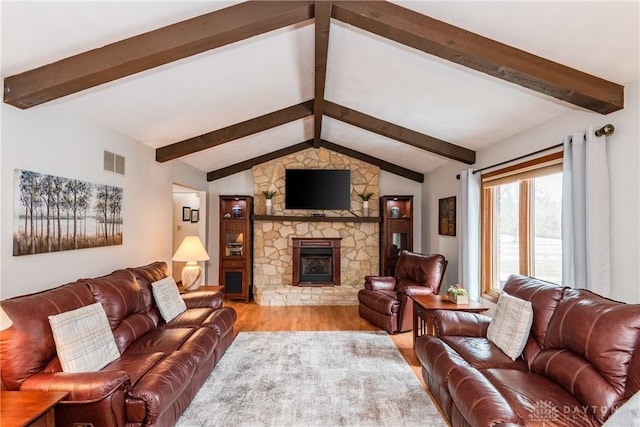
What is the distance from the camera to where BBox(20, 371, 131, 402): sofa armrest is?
6.37 feet

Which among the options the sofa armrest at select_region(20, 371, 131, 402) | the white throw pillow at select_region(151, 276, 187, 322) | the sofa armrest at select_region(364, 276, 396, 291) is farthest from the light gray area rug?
the sofa armrest at select_region(364, 276, 396, 291)

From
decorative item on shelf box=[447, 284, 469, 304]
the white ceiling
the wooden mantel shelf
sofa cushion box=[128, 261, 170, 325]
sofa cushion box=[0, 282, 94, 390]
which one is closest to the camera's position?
sofa cushion box=[0, 282, 94, 390]

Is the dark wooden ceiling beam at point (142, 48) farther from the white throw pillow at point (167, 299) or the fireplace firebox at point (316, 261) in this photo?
the fireplace firebox at point (316, 261)

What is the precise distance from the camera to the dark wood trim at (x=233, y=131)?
476cm

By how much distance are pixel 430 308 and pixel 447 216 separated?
271cm

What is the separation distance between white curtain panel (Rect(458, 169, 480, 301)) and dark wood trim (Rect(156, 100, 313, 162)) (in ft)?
7.85

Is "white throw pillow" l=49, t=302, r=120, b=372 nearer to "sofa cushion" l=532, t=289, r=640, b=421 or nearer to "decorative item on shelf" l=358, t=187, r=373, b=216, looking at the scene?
"sofa cushion" l=532, t=289, r=640, b=421

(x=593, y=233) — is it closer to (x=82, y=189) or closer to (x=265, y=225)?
(x=82, y=189)

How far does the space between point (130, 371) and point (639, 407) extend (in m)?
2.62

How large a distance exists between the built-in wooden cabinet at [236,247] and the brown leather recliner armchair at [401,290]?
238 cm

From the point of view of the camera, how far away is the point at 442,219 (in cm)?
612

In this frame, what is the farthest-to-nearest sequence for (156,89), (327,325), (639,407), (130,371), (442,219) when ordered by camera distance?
(442,219) < (327,325) < (156,89) < (130,371) < (639,407)

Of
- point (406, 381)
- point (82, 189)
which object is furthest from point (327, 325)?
point (82, 189)

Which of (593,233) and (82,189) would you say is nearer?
(593,233)
